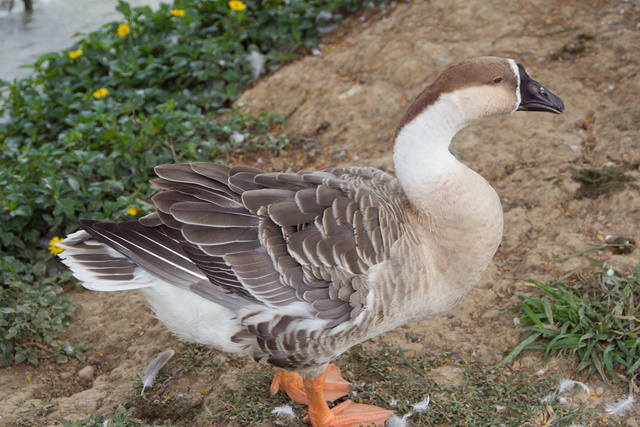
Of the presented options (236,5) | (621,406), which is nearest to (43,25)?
(236,5)

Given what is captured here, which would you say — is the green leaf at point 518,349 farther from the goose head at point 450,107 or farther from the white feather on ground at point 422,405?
the goose head at point 450,107

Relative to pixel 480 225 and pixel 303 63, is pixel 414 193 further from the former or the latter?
pixel 303 63

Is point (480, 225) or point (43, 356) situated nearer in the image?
point (480, 225)

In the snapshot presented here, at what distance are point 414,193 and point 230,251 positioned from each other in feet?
3.09

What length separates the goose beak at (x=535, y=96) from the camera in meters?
2.72

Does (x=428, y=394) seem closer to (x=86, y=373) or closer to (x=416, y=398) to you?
(x=416, y=398)

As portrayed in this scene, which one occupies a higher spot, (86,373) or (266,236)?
(266,236)

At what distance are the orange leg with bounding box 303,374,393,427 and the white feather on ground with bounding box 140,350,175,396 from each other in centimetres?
90

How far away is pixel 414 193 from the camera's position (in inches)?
110

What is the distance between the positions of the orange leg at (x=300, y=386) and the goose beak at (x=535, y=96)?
1.78 m

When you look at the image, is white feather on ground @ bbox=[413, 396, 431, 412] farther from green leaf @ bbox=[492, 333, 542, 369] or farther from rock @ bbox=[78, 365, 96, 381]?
rock @ bbox=[78, 365, 96, 381]

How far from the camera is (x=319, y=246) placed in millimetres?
2635

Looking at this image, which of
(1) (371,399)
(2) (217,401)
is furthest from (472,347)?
(2) (217,401)

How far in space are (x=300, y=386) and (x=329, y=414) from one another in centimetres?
33
